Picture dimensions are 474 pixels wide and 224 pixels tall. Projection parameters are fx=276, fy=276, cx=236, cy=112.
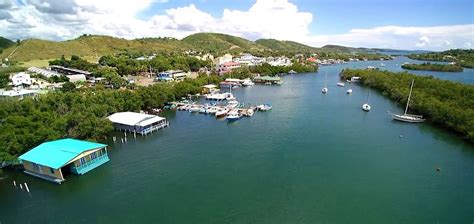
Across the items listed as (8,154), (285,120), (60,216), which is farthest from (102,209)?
(285,120)

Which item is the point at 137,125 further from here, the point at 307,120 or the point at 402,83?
the point at 402,83

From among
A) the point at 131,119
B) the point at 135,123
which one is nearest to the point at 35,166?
the point at 135,123

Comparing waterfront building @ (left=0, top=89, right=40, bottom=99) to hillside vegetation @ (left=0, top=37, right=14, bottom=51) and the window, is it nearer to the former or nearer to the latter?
the window

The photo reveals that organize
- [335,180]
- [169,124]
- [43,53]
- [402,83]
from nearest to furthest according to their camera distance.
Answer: [335,180] < [169,124] < [402,83] < [43,53]

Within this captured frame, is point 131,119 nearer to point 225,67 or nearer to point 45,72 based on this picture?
point 45,72

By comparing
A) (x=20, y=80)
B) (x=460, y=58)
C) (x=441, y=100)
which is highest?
(x=460, y=58)

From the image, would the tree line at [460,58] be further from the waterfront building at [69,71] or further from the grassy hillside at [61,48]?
the grassy hillside at [61,48]

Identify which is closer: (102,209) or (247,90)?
(102,209)

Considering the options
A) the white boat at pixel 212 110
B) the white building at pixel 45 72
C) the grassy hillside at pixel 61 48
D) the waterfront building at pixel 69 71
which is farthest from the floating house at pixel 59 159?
the grassy hillside at pixel 61 48
